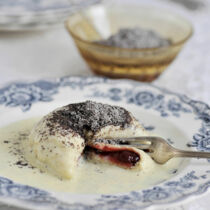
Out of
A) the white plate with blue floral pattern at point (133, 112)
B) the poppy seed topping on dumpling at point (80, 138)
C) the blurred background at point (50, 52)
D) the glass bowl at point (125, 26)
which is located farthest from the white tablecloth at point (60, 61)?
the poppy seed topping on dumpling at point (80, 138)

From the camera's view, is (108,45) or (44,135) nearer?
(44,135)

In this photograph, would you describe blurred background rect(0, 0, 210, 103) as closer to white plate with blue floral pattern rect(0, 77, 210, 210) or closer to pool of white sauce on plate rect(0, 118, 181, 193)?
white plate with blue floral pattern rect(0, 77, 210, 210)

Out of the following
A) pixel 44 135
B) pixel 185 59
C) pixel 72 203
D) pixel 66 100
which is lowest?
pixel 72 203

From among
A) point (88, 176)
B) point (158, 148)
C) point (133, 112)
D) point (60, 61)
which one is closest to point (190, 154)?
point (158, 148)

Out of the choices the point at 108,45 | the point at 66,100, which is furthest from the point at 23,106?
A: the point at 108,45

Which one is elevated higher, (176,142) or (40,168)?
(176,142)

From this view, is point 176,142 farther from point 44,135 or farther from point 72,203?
point 72,203

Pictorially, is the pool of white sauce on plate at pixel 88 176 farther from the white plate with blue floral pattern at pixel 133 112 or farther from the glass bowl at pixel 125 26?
the glass bowl at pixel 125 26
